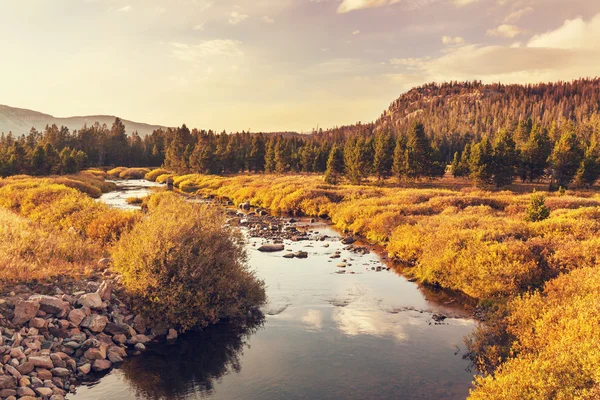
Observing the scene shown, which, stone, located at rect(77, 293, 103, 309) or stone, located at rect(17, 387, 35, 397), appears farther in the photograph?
stone, located at rect(77, 293, 103, 309)

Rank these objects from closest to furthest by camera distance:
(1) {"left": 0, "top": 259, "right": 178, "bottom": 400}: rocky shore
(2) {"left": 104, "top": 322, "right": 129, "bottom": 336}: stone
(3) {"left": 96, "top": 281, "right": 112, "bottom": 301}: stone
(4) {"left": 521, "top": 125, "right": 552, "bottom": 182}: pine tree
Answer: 1. (1) {"left": 0, "top": 259, "right": 178, "bottom": 400}: rocky shore
2. (2) {"left": 104, "top": 322, "right": 129, "bottom": 336}: stone
3. (3) {"left": 96, "top": 281, "right": 112, "bottom": 301}: stone
4. (4) {"left": 521, "top": 125, "right": 552, "bottom": 182}: pine tree

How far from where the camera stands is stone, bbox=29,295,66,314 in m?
13.5

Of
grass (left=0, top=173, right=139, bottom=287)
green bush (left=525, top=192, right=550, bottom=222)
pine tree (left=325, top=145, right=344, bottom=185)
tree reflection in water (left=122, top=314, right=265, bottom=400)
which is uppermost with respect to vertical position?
pine tree (left=325, top=145, right=344, bottom=185)

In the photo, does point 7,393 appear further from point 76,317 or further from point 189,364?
point 189,364

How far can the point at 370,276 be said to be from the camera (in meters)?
22.3

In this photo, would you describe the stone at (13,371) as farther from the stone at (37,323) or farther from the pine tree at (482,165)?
the pine tree at (482,165)

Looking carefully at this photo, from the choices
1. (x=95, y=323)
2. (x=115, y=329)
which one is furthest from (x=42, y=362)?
(x=115, y=329)

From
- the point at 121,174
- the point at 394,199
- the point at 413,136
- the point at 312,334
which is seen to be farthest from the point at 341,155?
the point at 312,334

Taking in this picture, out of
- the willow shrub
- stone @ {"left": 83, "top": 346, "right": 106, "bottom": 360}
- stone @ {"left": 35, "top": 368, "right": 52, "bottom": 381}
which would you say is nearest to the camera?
stone @ {"left": 35, "top": 368, "right": 52, "bottom": 381}

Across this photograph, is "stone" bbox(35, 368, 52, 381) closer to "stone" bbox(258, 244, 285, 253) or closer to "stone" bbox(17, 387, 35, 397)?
"stone" bbox(17, 387, 35, 397)

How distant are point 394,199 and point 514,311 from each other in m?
29.0

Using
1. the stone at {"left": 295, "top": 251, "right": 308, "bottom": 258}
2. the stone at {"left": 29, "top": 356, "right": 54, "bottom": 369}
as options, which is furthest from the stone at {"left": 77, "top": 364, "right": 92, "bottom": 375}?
the stone at {"left": 295, "top": 251, "right": 308, "bottom": 258}

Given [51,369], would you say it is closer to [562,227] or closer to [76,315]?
[76,315]

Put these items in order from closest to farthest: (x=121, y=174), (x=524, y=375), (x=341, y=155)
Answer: (x=524, y=375)
(x=341, y=155)
(x=121, y=174)
